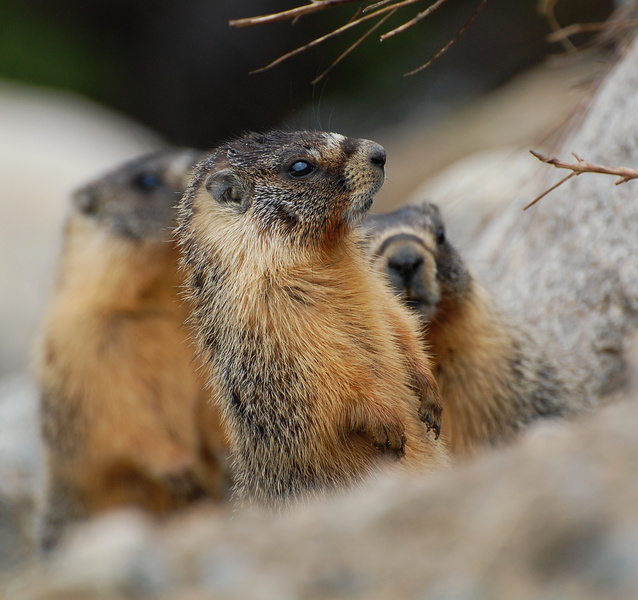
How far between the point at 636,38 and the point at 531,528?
3.83m

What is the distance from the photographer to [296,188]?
3.31 m

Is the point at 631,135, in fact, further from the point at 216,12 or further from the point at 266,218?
the point at 216,12

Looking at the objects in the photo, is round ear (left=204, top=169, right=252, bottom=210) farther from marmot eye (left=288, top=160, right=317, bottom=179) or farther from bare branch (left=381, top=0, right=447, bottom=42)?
bare branch (left=381, top=0, right=447, bottom=42)

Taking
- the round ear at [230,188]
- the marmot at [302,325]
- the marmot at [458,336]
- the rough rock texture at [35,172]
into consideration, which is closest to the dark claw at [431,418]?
the marmot at [302,325]

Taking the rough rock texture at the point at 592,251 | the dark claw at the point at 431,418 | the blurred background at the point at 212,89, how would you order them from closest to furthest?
the dark claw at the point at 431,418
the rough rock texture at the point at 592,251
the blurred background at the point at 212,89

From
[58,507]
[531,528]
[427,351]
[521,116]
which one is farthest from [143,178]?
[521,116]

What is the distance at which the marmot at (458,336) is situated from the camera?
3.62 metres

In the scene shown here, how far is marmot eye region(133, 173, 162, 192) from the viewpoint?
555 centimetres

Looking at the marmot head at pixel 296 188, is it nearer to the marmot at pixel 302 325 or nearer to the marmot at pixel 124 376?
the marmot at pixel 302 325

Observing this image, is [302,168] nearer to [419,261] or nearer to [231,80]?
[419,261]

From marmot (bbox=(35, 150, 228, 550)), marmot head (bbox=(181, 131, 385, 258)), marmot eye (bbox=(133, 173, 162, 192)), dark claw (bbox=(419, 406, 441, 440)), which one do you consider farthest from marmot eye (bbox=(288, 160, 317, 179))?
marmot eye (bbox=(133, 173, 162, 192))

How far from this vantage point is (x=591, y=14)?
13000mm

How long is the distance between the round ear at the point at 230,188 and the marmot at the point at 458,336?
55 centimetres

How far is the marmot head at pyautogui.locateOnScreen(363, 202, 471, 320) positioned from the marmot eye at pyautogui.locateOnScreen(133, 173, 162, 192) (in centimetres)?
212
